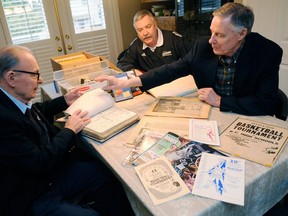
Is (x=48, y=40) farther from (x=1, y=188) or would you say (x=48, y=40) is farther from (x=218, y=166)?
(x=218, y=166)

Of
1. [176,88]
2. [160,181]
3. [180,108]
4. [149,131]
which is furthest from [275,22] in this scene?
[160,181]

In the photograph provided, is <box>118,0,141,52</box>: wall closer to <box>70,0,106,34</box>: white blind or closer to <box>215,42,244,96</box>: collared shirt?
<box>70,0,106,34</box>: white blind

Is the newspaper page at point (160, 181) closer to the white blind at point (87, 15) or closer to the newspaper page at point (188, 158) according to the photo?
the newspaper page at point (188, 158)

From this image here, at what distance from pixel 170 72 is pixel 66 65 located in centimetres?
78

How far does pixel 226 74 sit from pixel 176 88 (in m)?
0.34

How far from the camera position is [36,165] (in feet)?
3.34

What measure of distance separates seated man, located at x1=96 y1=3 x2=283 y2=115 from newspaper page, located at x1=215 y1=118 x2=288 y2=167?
0.49 feet

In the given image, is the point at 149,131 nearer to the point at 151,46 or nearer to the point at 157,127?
the point at 157,127

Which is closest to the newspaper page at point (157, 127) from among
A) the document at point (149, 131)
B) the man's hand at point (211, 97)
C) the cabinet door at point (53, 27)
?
the document at point (149, 131)

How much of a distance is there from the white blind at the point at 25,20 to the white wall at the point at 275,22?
7.44ft

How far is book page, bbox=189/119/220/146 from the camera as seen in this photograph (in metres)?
1.08

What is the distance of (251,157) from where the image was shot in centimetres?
96

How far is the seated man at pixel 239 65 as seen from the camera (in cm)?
130

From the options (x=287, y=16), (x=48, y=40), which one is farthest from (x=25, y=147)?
(x=48, y=40)
